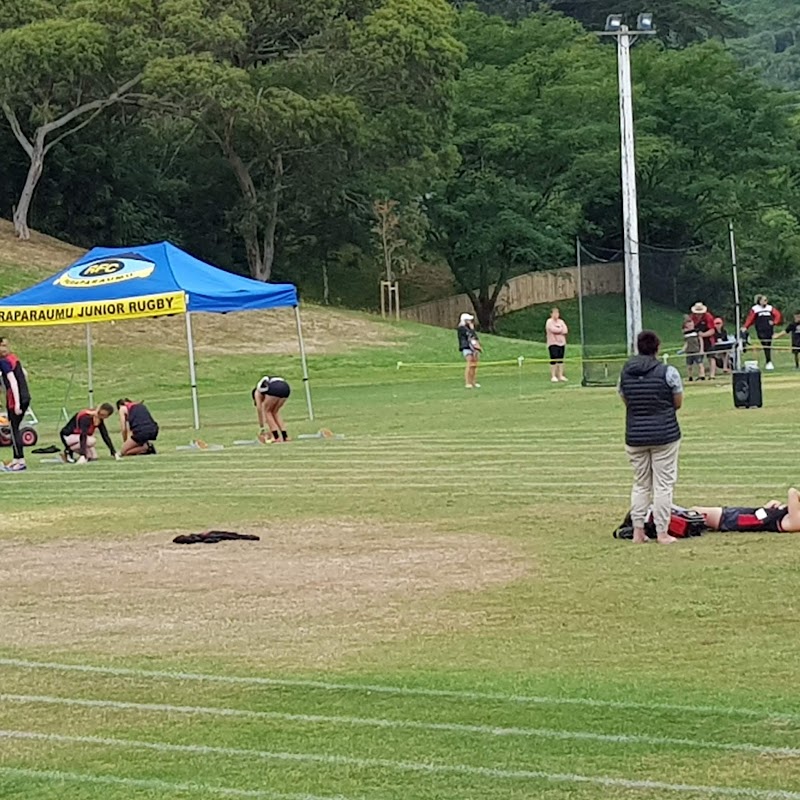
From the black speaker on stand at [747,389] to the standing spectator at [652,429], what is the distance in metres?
13.6

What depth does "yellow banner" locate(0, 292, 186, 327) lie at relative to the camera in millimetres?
27469

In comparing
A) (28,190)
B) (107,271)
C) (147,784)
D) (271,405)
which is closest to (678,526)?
(147,784)

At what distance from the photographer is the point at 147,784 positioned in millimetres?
7289

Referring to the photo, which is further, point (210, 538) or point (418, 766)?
point (210, 538)

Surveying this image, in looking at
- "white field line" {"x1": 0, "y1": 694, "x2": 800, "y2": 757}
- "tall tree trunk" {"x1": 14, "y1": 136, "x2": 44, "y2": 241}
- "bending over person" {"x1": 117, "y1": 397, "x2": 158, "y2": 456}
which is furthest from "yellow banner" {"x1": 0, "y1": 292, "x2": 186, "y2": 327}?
"tall tree trunk" {"x1": 14, "y1": 136, "x2": 44, "y2": 241}

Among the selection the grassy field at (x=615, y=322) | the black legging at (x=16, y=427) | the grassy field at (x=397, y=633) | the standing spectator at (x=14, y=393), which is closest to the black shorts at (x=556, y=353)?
the grassy field at (x=615, y=322)

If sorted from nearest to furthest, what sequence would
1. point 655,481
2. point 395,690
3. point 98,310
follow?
point 395,690 → point 655,481 → point 98,310

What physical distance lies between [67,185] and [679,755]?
58.8 meters

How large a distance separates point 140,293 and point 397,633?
18.2 metres

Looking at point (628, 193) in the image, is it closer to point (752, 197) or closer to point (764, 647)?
point (764, 647)

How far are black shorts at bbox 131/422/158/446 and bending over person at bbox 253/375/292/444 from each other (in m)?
1.72

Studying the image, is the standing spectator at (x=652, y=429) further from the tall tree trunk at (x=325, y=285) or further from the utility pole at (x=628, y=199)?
the tall tree trunk at (x=325, y=285)

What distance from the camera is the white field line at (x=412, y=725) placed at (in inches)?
296

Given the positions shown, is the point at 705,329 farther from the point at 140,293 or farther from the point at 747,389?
the point at 140,293
